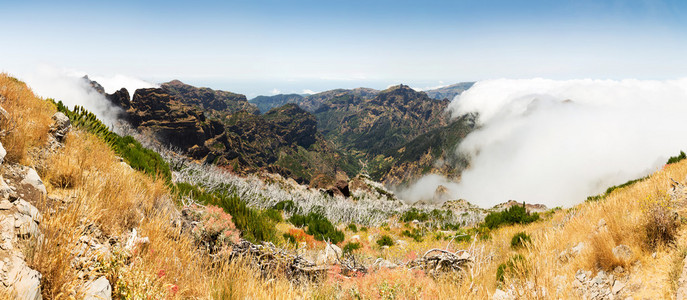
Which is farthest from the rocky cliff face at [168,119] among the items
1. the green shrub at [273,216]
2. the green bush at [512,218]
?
the green bush at [512,218]

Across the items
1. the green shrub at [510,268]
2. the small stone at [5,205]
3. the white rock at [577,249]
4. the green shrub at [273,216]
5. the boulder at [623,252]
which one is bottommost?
the green shrub at [273,216]

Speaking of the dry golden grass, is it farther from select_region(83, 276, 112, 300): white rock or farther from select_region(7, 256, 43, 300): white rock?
select_region(83, 276, 112, 300): white rock

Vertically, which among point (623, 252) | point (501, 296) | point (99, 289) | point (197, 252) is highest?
point (99, 289)

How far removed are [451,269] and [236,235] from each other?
4490 millimetres

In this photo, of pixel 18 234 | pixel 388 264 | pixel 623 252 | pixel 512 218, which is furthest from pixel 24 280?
pixel 512 218

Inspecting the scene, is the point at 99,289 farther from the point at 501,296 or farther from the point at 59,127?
the point at 59,127

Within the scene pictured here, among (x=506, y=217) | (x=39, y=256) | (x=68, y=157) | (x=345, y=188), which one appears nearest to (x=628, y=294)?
(x=39, y=256)

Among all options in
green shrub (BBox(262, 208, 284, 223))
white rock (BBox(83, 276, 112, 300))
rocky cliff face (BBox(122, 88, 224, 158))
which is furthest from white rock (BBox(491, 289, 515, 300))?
rocky cliff face (BBox(122, 88, 224, 158))

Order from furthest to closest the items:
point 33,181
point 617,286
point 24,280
Result: point 617,286, point 33,181, point 24,280

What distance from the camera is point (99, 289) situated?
2.50 meters

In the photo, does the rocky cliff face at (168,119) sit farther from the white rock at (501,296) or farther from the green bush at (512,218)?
the white rock at (501,296)

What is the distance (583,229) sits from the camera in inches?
228

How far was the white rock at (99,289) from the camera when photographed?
97.1 inches

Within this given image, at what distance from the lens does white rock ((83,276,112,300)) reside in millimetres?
2467
